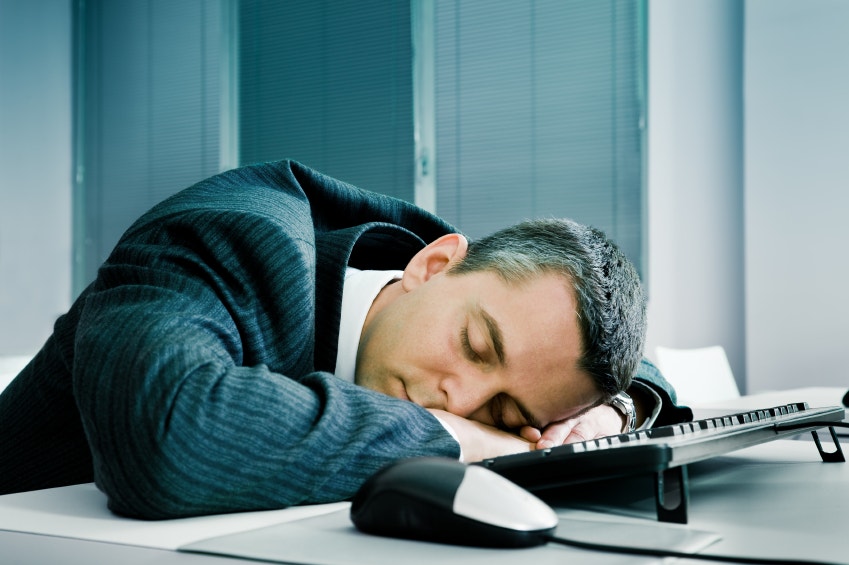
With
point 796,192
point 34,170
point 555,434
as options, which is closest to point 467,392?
point 555,434

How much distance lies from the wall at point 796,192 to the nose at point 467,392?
3.38 meters

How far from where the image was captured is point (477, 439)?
77cm

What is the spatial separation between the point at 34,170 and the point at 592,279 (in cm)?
529

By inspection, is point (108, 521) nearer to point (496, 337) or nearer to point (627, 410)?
point (496, 337)

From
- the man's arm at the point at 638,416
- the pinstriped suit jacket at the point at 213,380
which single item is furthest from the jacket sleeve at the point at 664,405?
the pinstriped suit jacket at the point at 213,380

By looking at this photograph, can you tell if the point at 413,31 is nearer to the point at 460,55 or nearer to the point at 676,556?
the point at 460,55

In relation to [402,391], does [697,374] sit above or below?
below

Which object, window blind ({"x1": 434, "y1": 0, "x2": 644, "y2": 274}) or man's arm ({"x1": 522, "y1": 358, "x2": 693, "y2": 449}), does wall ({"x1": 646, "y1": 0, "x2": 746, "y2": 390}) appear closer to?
window blind ({"x1": 434, "y1": 0, "x2": 644, "y2": 274})

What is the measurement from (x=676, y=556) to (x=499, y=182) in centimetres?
416

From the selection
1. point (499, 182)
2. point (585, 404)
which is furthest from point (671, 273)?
point (585, 404)

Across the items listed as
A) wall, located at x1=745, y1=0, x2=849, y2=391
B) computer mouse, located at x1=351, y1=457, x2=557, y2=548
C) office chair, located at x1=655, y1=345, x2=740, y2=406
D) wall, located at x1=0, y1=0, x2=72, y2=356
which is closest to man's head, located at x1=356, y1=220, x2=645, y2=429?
computer mouse, located at x1=351, y1=457, x2=557, y2=548

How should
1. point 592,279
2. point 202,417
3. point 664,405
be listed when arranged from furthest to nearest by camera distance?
point 664,405 → point 592,279 → point 202,417

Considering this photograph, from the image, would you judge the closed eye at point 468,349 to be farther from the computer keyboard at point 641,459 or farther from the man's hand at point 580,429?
the computer keyboard at point 641,459

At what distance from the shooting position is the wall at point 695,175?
4.09 m
